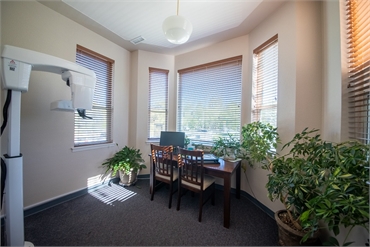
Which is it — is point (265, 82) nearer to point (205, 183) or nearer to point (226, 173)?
point (226, 173)

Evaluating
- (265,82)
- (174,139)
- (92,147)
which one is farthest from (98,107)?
(265,82)

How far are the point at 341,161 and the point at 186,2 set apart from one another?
7.24 ft

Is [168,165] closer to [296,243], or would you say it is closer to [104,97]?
[296,243]

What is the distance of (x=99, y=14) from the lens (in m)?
1.99

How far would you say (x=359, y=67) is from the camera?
1.22 meters

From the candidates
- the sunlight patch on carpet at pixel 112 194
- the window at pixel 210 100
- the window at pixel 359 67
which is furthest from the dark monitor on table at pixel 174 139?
the window at pixel 359 67

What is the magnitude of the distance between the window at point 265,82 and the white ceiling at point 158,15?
44 centimetres

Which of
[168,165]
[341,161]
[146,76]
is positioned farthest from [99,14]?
[341,161]

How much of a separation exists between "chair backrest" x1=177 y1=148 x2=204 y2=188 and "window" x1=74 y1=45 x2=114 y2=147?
171cm

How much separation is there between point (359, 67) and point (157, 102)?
2920mm

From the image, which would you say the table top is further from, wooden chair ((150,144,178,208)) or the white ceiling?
the white ceiling

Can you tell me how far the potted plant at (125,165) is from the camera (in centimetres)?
258

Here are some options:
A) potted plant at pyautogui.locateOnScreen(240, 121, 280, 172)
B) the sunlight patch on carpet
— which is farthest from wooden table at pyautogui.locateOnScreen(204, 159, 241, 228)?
the sunlight patch on carpet

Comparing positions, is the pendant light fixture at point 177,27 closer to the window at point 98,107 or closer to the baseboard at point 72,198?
the window at point 98,107
